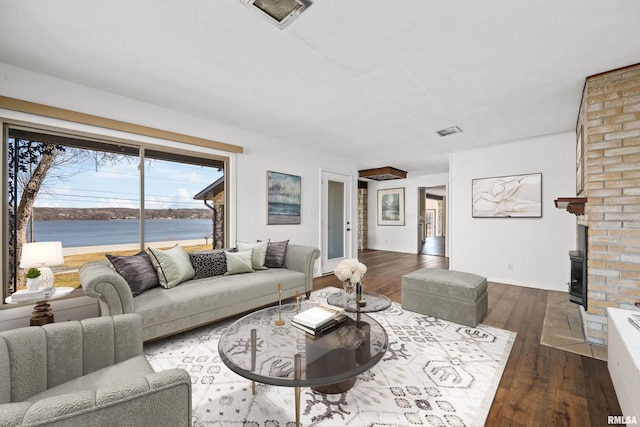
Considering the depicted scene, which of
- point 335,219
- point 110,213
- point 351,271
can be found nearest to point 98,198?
point 110,213

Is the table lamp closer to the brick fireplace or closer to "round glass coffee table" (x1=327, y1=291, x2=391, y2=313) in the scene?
"round glass coffee table" (x1=327, y1=291, x2=391, y2=313)

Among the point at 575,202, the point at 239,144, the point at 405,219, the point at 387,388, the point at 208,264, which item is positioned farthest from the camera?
the point at 405,219

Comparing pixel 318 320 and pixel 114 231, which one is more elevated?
pixel 114 231

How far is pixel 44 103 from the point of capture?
8.09 ft

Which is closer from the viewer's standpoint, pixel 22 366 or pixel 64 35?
pixel 22 366

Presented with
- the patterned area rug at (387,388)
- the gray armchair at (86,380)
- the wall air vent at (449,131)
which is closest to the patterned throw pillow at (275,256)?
the patterned area rug at (387,388)

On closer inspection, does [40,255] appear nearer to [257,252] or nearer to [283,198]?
[257,252]

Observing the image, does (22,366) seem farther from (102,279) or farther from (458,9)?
(458,9)

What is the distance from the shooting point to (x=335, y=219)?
18.2ft

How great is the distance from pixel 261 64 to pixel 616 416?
336 cm

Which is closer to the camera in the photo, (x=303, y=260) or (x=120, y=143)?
(x=120, y=143)

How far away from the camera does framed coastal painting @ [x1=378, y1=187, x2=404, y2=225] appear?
324 inches

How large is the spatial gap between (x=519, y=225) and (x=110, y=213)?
579 centimetres

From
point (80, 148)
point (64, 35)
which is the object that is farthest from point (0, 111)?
point (64, 35)
